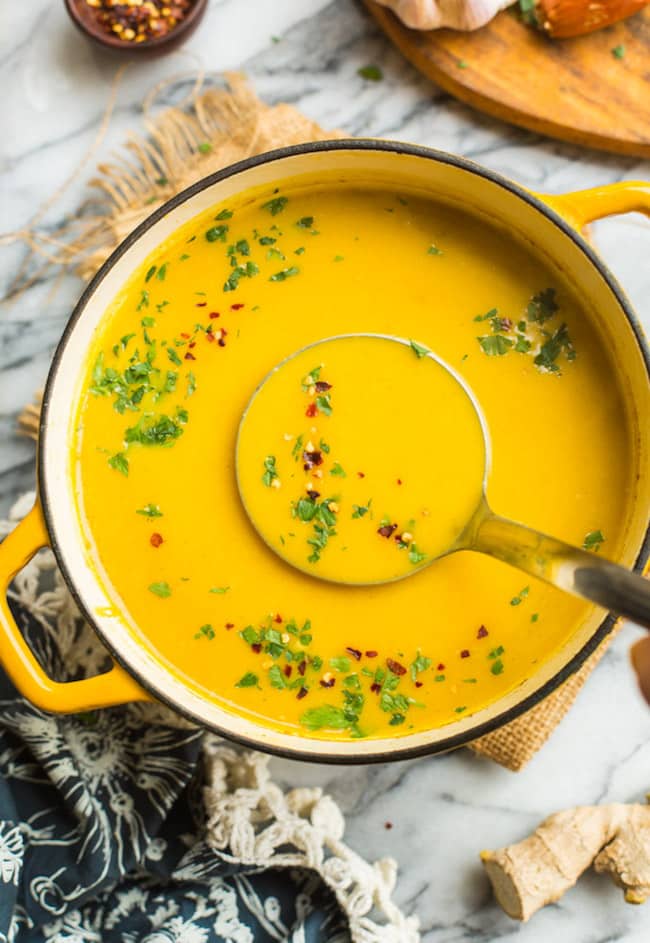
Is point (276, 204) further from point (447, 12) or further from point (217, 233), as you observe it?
point (447, 12)

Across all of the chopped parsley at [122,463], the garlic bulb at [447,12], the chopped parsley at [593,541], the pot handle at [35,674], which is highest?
the garlic bulb at [447,12]

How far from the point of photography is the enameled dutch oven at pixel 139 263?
3.79 ft

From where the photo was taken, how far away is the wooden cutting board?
144 centimetres

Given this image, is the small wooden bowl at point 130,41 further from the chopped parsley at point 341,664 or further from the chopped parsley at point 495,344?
the chopped parsley at point 341,664

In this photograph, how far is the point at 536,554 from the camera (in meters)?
1.03

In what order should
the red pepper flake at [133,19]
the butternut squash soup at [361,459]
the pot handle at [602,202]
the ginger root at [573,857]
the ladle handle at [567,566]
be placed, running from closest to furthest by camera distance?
1. the ladle handle at [567,566]
2. the pot handle at [602,202]
3. the butternut squash soup at [361,459]
4. the ginger root at [573,857]
5. the red pepper flake at [133,19]

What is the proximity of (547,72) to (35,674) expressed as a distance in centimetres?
106

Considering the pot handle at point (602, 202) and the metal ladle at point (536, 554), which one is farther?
the pot handle at point (602, 202)

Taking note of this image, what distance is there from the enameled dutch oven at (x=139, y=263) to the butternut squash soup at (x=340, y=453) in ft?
0.09

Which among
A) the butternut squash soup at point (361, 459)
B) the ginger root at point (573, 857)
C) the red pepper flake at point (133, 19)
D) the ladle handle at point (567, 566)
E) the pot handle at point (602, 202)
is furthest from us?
the red pepper flake at point (133, 19)

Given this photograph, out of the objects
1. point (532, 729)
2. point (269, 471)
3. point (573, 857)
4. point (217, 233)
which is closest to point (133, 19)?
point (217, 233)

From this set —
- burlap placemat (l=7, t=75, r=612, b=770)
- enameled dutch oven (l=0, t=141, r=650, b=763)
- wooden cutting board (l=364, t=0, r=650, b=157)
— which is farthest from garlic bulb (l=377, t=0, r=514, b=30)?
enameled dutch oven (l=0, t=141, r=650, b=763)

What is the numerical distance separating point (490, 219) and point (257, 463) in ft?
1.36

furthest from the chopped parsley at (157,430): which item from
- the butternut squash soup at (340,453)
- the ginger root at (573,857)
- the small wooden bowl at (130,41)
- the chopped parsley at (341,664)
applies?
the ginger root at (573,857)
